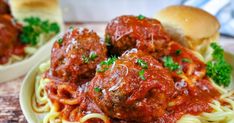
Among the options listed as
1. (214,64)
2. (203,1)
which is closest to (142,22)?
(214,64)

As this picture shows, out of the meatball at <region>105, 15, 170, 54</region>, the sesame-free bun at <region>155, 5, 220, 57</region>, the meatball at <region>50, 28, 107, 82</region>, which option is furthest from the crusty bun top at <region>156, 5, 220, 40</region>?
the meatball at <region>50, 28, 107, 82</region>

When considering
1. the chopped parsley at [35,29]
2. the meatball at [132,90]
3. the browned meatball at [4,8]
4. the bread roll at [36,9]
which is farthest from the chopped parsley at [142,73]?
the browned meatball at [4,8]

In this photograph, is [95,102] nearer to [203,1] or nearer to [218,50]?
[218,50]

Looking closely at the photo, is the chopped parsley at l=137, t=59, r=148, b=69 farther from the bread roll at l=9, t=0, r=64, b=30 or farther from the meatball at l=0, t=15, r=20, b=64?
the bread roll at l=9, t=0, r=64, b=30

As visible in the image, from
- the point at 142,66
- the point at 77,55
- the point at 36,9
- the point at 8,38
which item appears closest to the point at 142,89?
the point at 142,66

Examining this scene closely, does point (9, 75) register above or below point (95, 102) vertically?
below

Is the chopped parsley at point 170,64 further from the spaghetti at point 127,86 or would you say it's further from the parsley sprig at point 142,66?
the parsley sprig at point 142,66
